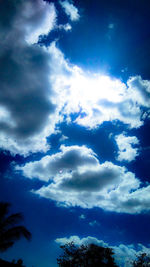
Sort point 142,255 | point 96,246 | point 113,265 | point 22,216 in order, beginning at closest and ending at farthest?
point 22,216 → point 113,265 → point 96,246 → point 142,255

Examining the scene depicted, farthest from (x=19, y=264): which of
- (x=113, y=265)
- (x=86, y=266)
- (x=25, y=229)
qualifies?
(x=113, y=265)

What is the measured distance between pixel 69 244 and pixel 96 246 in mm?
6889

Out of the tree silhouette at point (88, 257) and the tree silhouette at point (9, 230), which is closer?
the tree silhouette at point (9, 230)

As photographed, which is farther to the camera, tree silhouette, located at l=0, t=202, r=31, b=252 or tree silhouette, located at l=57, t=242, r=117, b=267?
tree silhouette, located at l=57, t=242, r=117, b=267

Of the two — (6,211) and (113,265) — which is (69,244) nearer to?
(113,265)

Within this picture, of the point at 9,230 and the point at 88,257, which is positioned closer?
the point at 9,230

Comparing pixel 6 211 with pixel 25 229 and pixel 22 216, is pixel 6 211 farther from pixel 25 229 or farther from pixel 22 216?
pixel 25 229

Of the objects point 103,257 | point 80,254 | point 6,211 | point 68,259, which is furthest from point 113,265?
point 6,211

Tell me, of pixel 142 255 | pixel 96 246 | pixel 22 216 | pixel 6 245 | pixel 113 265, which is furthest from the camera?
pixel 142 255

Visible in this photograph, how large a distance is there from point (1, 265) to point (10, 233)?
313 centimetres

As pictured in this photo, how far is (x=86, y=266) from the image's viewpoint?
23.8 meters

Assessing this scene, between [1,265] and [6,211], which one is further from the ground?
[6,211]

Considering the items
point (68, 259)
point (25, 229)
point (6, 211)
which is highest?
point (6, 211)

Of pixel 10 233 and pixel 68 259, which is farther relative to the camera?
pixel 68 259
